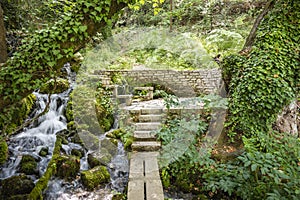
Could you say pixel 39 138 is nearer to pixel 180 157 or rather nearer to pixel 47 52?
pixel 47 52

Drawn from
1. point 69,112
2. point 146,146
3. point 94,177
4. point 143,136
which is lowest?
point 94,177

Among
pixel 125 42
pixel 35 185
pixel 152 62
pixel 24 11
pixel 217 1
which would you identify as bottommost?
pixel 35 185

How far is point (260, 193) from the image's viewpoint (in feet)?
10.6

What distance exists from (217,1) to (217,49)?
3687 millimetres

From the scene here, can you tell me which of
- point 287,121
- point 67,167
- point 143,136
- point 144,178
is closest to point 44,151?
point 67,167

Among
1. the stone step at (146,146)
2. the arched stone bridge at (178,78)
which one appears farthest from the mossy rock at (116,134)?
the arched stone bridge at (178,78)

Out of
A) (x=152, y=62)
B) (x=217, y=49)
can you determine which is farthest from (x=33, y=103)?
(x=217, y=49)

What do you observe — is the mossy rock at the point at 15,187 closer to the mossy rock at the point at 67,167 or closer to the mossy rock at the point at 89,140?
the mossy rock at the point at 67,167

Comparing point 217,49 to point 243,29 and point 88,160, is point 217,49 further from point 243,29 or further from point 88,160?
point 88,160

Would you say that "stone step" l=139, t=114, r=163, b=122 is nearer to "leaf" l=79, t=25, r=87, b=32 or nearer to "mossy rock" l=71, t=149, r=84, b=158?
"mossy rock" l=71, t=149, r=84, b=158

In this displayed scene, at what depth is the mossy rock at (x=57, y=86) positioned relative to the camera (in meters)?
6.33

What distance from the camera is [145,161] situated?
4391 mm

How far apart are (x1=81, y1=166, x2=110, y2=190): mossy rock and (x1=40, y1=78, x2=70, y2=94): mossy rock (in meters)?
2.90

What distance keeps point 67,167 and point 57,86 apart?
9.52 feet
